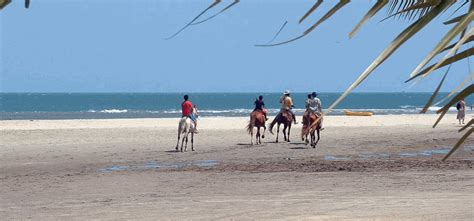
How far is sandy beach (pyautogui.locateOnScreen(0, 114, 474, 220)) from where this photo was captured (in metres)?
10.5

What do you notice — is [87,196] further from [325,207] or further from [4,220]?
[325,207]

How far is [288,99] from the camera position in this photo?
23359 mm

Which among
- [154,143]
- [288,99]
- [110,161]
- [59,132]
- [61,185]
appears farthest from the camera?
[59,132]

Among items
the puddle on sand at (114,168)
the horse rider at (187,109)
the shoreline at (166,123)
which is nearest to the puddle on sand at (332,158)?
the horse rider at (187,109)

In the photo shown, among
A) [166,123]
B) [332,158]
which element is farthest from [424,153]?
[166,123]

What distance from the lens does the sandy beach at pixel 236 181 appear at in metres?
10.5

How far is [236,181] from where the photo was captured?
48.1ft

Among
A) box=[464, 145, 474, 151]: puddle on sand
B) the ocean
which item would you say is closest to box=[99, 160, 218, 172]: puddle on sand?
box=[464, 145, 474, 151]: puddle on sand

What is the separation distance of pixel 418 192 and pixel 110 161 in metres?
10.1

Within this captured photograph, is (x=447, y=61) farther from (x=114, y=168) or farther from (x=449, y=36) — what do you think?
(x=114, y=168)

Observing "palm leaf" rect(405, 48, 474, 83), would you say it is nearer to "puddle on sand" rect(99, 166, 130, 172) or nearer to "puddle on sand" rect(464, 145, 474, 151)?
"puddle on sand" rect(99, 166, 130, 172)

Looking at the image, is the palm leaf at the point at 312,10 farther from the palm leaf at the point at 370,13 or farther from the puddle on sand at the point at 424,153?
the puddle on sand at the point at 424,153

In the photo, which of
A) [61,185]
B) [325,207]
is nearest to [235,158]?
[61,185]

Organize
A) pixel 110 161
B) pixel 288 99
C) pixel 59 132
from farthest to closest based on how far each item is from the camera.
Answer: pixel 59 132 < pixel 288 99 < pixel 110 161
